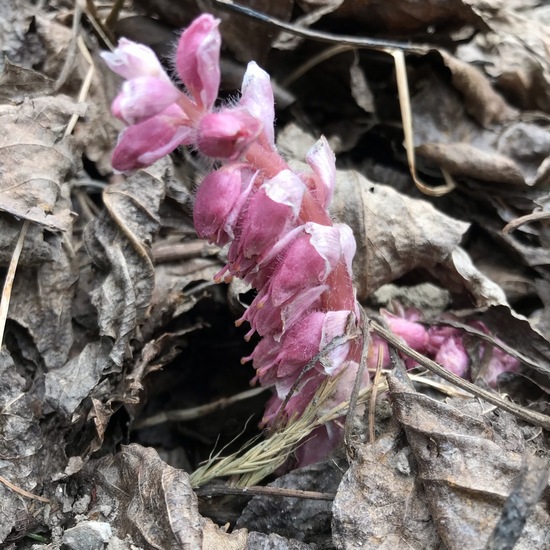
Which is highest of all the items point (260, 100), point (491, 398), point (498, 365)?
point (260, 100)

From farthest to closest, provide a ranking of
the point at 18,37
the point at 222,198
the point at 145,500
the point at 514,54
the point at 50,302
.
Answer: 1. the point at 514,54
2. the point at 18,37
3. the point at 50,302
4. the point at 145,500
5. the point at 222,198

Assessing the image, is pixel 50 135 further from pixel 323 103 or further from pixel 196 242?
pixel 323 103

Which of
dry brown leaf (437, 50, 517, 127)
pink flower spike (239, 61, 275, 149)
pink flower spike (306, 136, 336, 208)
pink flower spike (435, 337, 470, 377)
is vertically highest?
pink flower spike (239, 61, 275, 149)

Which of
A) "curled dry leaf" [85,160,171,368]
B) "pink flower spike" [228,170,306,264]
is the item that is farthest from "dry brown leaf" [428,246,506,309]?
"curled dry leaf" [85,160,171,368]

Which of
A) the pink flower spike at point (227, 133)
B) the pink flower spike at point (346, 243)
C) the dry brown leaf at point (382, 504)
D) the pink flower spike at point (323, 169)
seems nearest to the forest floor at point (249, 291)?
the dry brown leaf at point (382, 504)

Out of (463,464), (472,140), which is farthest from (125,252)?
(472,140)

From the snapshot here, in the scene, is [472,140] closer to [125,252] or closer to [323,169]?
[323,169]

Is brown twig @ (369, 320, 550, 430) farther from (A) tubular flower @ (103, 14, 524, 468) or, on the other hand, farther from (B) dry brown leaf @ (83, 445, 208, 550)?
(B) dry brown leaf @ (83, 445, 208, 550)
